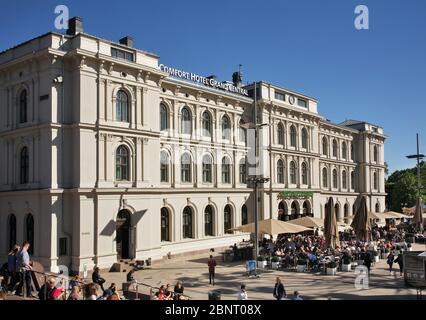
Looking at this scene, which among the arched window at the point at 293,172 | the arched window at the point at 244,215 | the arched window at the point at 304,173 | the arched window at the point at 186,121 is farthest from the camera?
the arched window at the point at 304,173

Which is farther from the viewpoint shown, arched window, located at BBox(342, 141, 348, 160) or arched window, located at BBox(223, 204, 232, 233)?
arched window, located at BBox(342, 141, 348, 160)

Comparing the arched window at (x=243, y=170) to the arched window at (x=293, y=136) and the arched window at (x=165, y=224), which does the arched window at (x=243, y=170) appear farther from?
the arched window at (x=165, y=224)

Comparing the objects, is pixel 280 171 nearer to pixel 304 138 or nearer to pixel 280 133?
pixel 280 133

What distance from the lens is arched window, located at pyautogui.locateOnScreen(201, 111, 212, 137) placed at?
37.2 metres

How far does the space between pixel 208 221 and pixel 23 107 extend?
57.9ft

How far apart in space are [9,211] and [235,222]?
63.4 feet

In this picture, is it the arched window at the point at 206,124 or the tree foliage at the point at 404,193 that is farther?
the tree foliage at the point at 404,193

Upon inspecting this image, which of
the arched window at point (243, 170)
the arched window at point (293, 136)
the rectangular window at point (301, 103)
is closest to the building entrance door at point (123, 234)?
the arched window at point (243, 170)

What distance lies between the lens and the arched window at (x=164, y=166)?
1310 inches

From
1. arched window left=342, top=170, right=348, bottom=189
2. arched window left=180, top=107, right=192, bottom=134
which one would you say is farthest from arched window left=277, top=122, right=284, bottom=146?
arched window left=342, top=170, right=348, bottom=189

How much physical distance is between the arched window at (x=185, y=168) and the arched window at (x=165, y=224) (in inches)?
131

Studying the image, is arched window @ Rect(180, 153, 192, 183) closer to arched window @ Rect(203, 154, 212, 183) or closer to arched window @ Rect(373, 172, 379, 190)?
arched window @ Rect(203, 154, 212, 183)

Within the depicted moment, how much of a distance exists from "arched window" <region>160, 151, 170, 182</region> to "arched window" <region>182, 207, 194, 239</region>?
3508 millimetres

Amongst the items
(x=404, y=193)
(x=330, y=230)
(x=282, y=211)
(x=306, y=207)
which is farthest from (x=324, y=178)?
(x=330, y=230)
